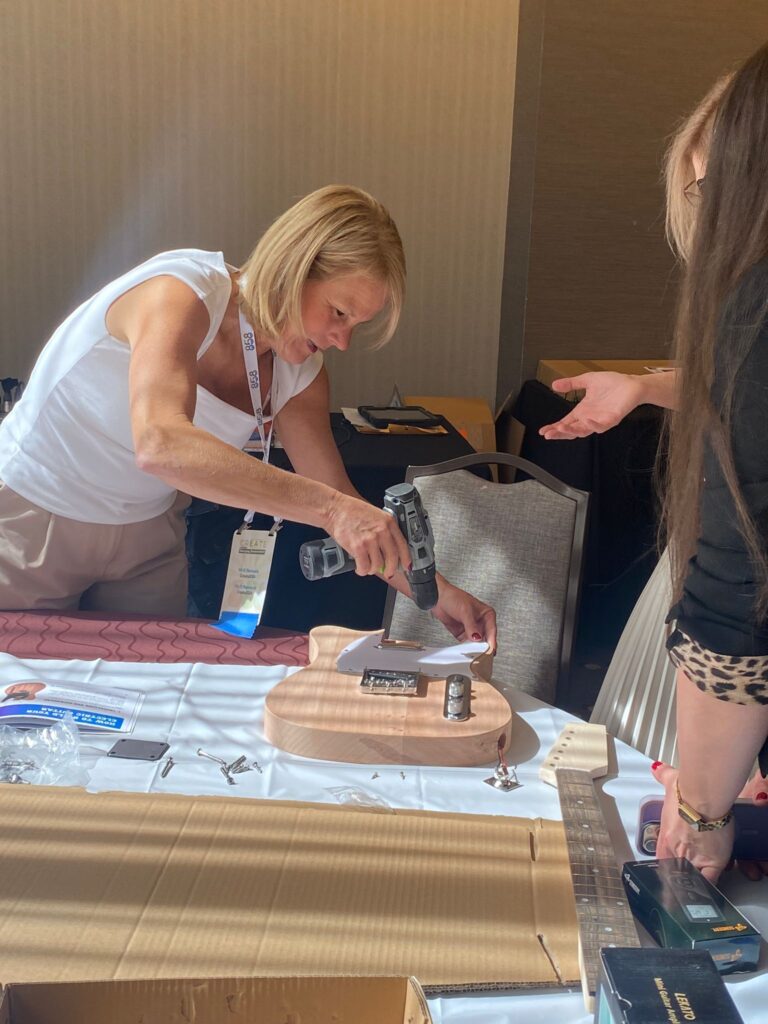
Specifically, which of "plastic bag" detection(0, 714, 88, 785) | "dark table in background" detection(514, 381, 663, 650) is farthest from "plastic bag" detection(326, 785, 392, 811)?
"dark table in background" detection(514, 381, 663, 650)

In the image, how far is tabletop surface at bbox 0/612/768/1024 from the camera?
1354 mm

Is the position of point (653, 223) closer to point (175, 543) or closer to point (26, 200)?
point (26, 200)

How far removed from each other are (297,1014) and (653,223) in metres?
5.00

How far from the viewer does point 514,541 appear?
2285mm

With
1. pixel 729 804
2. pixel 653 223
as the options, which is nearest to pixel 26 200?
pixel 653 223

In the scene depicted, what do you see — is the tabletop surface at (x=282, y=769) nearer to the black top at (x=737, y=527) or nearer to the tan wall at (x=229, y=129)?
the black top at (x=737, y=527)

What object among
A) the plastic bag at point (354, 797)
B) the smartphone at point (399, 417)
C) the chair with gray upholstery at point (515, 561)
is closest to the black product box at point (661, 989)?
the plastic bag at point (354, 797)

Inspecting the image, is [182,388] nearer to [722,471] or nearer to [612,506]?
[722,471]

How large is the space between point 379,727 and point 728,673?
0.59 m

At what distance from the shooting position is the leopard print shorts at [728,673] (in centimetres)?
103

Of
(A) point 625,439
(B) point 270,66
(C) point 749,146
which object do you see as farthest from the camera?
(B) point 270,66

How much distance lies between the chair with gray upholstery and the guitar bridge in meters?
0.66

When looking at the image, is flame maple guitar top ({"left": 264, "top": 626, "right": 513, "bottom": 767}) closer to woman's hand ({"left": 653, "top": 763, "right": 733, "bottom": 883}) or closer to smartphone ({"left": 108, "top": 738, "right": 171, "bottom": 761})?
smartphone ({"left": 108, "top": 738, "right": 171, "bottom": 761})

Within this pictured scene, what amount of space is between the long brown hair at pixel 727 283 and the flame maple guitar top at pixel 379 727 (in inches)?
22.6
